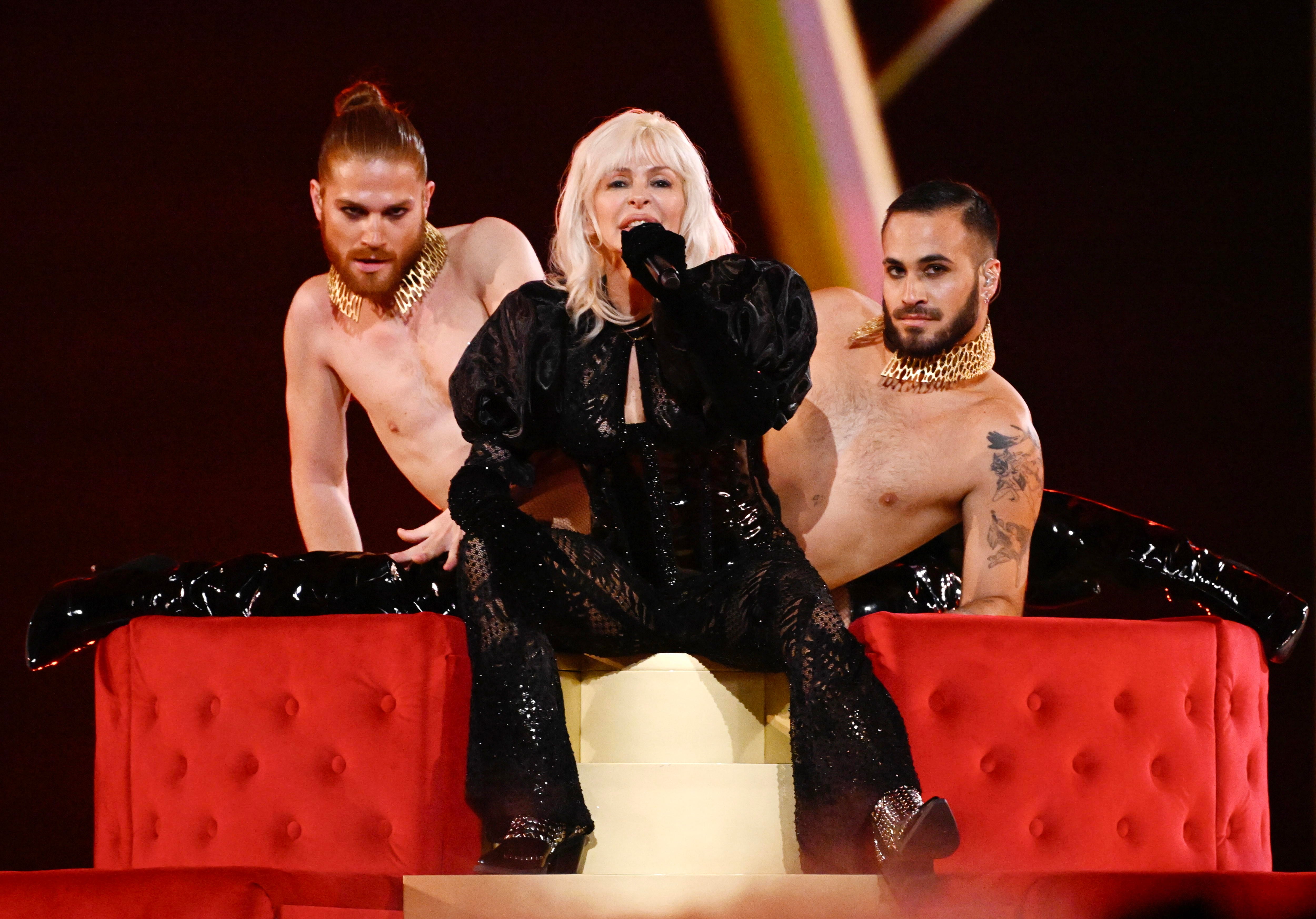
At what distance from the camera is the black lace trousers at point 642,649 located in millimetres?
2082

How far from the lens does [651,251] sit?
7.15ft

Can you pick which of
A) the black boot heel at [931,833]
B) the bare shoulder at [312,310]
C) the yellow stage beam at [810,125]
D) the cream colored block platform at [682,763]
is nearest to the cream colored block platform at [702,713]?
the cream colored block platform at [682,763]

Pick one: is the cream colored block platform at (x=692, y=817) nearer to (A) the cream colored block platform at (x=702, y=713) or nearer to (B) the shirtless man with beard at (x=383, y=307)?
(A) the cream colored block platform at (x=702, y=713)

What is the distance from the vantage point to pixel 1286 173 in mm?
4594

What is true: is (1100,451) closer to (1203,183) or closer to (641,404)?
(1203,183)

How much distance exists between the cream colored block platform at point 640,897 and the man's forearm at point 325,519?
5.94ft

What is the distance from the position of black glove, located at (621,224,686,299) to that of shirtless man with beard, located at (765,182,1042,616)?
3.06ft

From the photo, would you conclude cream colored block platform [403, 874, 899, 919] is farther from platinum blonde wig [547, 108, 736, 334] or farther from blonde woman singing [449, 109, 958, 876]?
platinum blonde wig [547, 108, 736, 334]

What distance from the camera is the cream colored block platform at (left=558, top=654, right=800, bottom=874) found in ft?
7.76

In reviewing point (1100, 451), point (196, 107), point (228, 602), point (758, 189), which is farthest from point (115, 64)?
point (1100, 451)

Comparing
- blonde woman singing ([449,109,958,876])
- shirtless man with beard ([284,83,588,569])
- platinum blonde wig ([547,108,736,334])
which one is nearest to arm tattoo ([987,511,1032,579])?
blonde woman singing ([449,109,958,876])

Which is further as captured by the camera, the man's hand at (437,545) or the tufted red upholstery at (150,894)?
the man's hand at (437,545)

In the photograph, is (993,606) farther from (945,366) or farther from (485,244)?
(485,244)

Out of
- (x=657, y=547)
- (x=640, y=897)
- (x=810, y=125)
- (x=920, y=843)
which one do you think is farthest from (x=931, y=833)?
(x=810, y=125)
